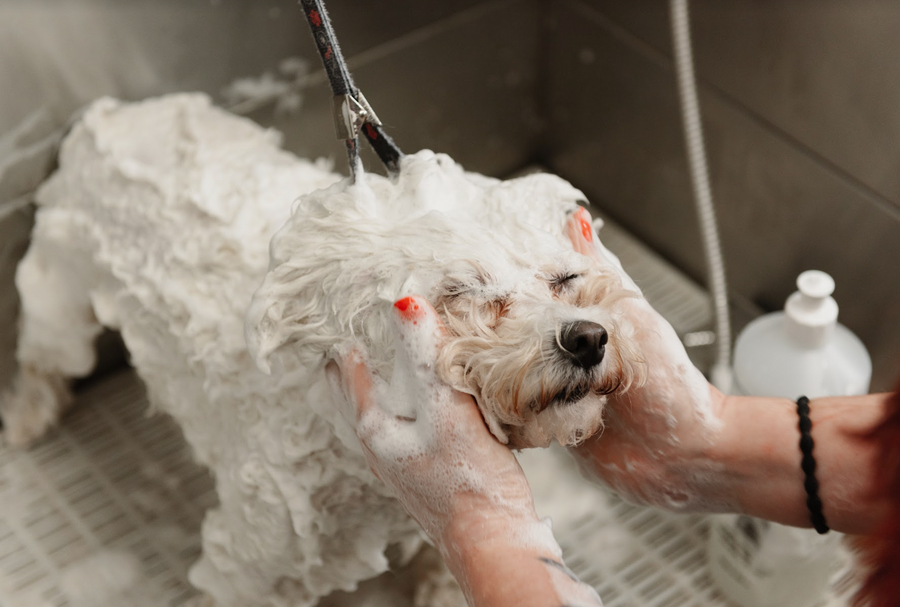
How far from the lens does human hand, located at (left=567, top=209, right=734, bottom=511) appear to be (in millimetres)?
916

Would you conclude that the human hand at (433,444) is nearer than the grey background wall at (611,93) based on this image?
Yes

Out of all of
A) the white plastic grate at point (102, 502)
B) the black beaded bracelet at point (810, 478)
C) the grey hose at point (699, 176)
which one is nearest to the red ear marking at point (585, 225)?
the black beaded bracelet at point (810, 478)

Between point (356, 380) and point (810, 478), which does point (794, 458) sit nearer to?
point (810, 478)

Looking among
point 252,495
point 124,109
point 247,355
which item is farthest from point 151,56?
point 252,495

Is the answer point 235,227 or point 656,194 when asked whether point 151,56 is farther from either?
point 656,194

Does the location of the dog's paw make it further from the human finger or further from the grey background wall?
the human finger

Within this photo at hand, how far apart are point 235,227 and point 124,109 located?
14.8 inches

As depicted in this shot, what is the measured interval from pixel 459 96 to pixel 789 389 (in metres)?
0.87

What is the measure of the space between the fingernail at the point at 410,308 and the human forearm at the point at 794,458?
0.36m

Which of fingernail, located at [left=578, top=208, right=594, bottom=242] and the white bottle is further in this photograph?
the white bottle

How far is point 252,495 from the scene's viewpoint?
40.1 inches

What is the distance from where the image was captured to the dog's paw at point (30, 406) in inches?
59.8

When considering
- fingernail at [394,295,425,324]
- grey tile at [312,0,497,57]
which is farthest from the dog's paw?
fingernail at [394,295,425,324]

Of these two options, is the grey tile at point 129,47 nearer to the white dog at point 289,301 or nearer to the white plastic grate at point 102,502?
the white dog at point 289,301
